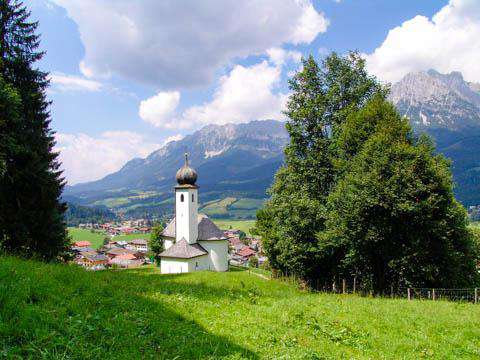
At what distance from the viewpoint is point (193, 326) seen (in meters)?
8.84

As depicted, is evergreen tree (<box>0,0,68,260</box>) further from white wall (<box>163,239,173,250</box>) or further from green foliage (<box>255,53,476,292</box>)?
white wall (<box>163,239,173,250</box>)

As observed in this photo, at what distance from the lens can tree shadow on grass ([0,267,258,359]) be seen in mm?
6156

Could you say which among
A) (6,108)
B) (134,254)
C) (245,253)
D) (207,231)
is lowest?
(134,254)

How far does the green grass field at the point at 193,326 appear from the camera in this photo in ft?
21.5

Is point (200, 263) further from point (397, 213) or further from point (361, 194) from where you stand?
point (397, 213)

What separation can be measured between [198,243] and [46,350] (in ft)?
131

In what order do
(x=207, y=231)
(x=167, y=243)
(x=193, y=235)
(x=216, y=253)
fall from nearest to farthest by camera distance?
(x=193, y=235), (x=216, y=253), (x=207, y=231), (x=167, y=243)

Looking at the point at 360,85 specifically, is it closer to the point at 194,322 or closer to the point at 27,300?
the point at 194,322

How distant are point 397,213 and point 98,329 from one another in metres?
18.3

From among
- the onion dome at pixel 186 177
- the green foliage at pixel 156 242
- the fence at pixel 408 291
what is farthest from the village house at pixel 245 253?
the fence at pixel 408 291

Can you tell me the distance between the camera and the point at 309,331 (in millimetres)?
9570

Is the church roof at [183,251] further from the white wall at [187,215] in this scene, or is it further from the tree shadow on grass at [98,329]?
the tree shadow on grass at [98,329]

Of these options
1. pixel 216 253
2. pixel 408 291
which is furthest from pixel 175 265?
pixel 408 291

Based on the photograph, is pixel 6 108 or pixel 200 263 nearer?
pixel 6 108
